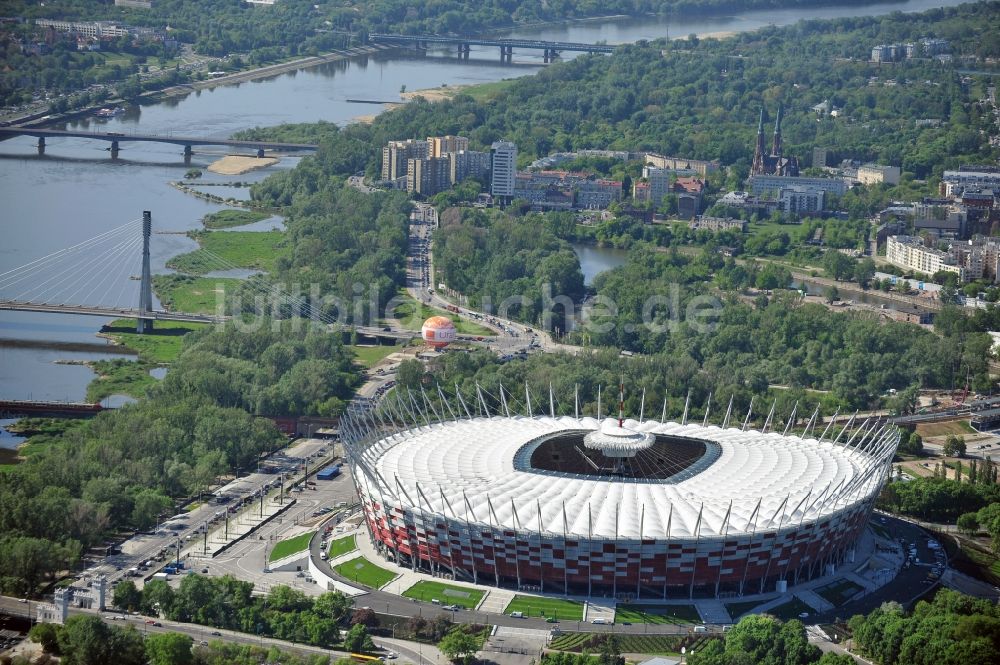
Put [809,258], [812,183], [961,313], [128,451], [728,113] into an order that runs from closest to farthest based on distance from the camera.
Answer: [128,451]
[961,313]
[809,258]
[812,183]
[728,113]

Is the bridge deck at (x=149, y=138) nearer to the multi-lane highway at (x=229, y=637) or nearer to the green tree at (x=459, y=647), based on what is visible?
the multi-lane highway at (x=229, y=637)

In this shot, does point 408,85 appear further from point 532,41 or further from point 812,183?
point 812,183

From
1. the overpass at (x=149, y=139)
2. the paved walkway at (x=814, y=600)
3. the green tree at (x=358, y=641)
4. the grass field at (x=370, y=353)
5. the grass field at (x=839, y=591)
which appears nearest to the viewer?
the green tree at (x=358, y=641)

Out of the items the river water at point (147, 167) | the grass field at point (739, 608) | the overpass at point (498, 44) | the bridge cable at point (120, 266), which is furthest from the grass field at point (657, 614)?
the overpass at point (498, 44)

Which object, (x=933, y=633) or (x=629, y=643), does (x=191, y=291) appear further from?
(x=933, y=633)

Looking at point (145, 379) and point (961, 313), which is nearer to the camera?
point (145, 379)

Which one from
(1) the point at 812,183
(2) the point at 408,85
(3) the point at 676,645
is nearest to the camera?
(3) the point at 676,645

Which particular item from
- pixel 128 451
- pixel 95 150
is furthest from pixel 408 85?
pixel 128 451
